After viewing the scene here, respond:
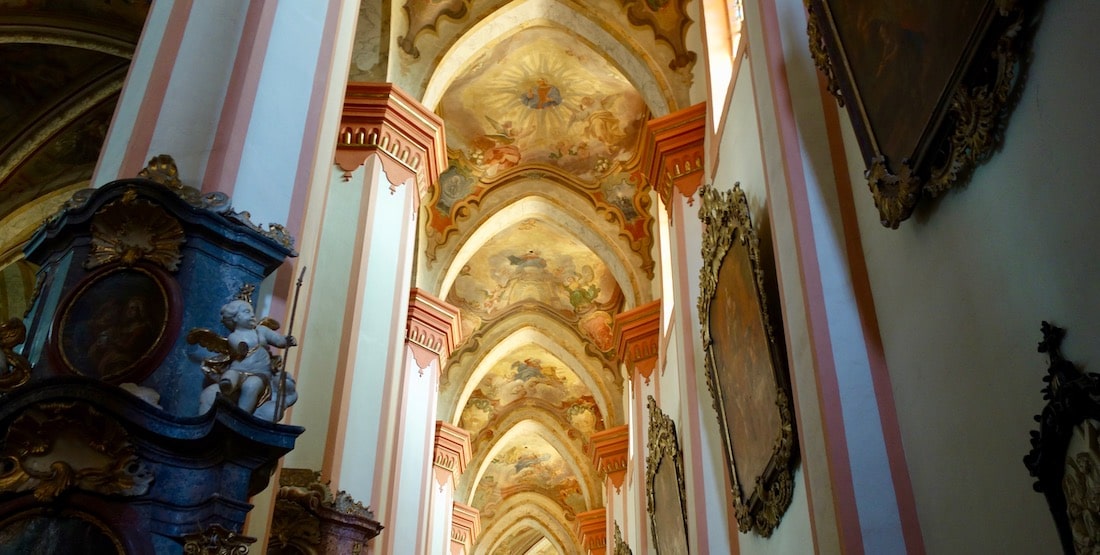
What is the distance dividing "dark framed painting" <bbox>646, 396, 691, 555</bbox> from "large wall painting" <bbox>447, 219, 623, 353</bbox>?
643 cm

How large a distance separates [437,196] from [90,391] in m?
11.6

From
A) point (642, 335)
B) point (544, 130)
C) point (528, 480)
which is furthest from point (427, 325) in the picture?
point (528, 480)

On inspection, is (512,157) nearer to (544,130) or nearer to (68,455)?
(544,130)

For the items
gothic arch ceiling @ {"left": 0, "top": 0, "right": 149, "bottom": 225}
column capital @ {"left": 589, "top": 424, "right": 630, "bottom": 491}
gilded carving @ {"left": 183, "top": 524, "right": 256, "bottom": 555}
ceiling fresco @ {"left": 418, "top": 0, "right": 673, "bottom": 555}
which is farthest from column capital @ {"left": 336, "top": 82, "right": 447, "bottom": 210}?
column capital @ {"left": 589, "top": 424, "right": 630, "bottom": 491}

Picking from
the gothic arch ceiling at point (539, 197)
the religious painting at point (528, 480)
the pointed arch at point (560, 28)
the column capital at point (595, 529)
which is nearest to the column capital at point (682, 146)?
the gothic arch ceiling at point (539, 197)

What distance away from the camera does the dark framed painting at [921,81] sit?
3.31 meters

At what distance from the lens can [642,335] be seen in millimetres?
13852

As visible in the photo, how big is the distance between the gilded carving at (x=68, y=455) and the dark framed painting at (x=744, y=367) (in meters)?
3.49

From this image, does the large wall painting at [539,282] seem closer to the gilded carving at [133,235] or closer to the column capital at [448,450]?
the column capital at [448,450]

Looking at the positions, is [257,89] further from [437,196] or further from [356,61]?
[437,196]

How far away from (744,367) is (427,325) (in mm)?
7642

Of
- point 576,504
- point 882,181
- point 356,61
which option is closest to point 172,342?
point 882,181

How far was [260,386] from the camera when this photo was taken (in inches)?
→ 162

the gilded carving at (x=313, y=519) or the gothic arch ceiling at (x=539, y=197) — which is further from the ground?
the gothic arch ceiling at (x=539, y=197)
